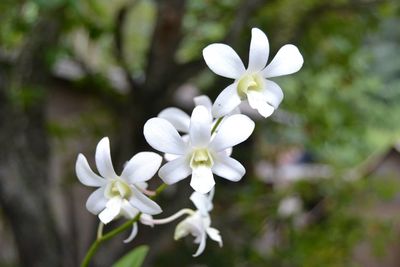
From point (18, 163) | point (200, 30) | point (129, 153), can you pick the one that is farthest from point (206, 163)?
point (200, 30)

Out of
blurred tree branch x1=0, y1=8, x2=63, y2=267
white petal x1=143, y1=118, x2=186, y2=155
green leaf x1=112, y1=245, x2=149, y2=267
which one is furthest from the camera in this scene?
blurred tree branch x1=0, y1=8, x2=63, y2=267

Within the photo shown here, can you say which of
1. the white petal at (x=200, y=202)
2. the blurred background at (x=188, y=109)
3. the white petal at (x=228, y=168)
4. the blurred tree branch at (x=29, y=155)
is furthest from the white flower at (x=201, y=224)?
the blurred tree branch at (x=29, y=155)

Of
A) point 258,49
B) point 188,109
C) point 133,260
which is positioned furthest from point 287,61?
point 188,109

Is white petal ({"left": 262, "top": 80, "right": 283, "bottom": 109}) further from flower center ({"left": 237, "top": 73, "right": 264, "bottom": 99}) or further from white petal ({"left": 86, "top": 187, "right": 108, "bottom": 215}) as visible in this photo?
white petal ({"left": 86, "top": 187, "right": 108, "bottom": 215})

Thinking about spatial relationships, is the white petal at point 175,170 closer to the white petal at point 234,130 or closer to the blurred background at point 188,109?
the white petal at point 234,130

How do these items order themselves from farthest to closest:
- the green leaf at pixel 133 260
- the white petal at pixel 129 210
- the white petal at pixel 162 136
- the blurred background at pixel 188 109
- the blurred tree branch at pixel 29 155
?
1. the blurred background at pixel 188 109
2. the blurred tree branch at pixel 29 155
3. the green leaf at pixel 133 260
4. the white petal at pixel 129 210
5. the white petal at pixel 162 136

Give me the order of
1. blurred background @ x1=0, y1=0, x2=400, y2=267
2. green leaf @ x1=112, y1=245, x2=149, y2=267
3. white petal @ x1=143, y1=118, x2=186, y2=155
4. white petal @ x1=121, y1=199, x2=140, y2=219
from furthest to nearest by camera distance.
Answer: blurred background @ x1=0, y1=0, x2=400, y2=267
green leaf @ x1=112, y1=245, x2=149, y2=267
white petal @ x1=121, y1=199, x2=140, y2=219
white petal @ x1=143, y1=118, x2=186, y2=155

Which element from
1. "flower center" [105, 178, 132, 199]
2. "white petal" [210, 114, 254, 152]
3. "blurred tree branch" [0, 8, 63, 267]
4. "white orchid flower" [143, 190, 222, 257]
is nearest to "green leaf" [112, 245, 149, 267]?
"white orchid flower" [143, 190, 222, 257]
